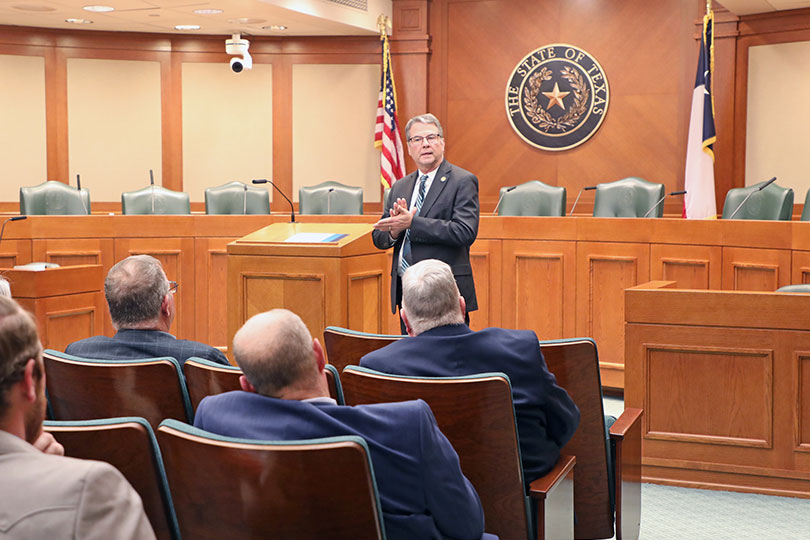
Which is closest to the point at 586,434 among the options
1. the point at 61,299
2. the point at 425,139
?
the point at 425,139

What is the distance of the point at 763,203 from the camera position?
19.2 feet

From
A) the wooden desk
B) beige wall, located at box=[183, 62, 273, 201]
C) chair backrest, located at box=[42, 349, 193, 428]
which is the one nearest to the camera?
chair backrest, located at box=[42, 349, 193, 428]

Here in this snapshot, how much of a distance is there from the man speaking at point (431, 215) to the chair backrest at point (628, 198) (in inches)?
106

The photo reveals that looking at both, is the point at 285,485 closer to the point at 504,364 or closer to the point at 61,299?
the point at 504,364

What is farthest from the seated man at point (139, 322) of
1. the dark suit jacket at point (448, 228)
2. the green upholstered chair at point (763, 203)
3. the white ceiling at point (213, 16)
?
the white ceiling at point (213, 16)

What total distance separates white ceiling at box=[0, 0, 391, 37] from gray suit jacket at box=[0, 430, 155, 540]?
24.1 ft

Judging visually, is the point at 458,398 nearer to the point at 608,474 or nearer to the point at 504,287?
the point at 608,474

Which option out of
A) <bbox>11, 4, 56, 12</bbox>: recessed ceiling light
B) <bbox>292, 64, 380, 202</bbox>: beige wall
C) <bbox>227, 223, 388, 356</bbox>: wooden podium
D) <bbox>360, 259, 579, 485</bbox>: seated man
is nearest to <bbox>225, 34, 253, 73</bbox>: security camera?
<bbox>292, 64, 380, 202</bbox>: beige wall

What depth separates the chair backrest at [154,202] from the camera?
6758mm

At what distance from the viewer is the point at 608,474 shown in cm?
260

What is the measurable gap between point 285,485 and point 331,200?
19.1 ft

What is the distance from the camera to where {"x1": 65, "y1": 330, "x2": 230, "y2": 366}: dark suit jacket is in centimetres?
246

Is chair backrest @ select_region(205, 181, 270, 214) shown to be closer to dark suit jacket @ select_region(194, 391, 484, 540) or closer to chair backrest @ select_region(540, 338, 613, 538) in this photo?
chair backrest @ select_region(540, 338, 613, 538)

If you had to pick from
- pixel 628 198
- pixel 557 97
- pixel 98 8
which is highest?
pixel 98 8
